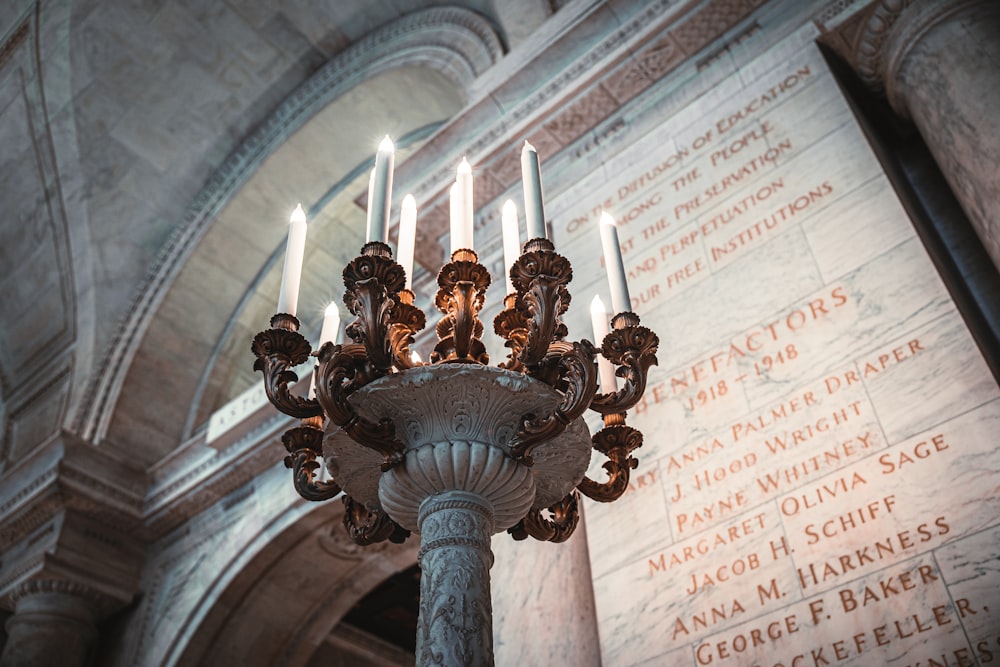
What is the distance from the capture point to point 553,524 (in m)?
2.36

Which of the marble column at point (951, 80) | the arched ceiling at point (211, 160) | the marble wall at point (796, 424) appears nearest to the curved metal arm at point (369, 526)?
the marble wall at point (796, 424)

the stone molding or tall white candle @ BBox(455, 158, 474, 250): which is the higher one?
the stone molding

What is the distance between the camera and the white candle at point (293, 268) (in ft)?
7.48

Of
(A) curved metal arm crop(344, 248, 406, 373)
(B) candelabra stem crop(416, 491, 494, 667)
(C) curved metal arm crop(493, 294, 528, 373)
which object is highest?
(C) curved metal arm crop(493, 294, 528, 373)

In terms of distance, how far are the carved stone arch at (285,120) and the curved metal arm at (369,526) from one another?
6.16 m

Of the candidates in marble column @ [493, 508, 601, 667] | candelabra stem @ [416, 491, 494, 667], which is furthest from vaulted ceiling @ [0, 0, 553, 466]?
candelabra stem @ [416, 491, 494, 667]

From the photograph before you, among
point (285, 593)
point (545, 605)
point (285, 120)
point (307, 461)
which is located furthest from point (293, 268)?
point (285, 120)

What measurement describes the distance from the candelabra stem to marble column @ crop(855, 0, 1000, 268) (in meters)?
2.40

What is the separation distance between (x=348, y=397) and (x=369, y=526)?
1.47 ft

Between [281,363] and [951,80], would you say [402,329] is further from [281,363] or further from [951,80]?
[951,80]

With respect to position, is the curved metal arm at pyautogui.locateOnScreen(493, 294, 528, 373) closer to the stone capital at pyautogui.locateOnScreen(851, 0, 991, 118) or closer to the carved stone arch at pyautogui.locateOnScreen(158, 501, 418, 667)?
the stone capital at pyautogui.locateOnScreen(851, 0, 991, 118)

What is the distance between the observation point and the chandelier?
2.02 metres

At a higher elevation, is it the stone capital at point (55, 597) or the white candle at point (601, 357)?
the stone capital at point (55, 597)

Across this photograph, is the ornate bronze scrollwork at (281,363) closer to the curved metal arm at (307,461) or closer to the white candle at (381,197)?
the curved metal arm at (307,461)
